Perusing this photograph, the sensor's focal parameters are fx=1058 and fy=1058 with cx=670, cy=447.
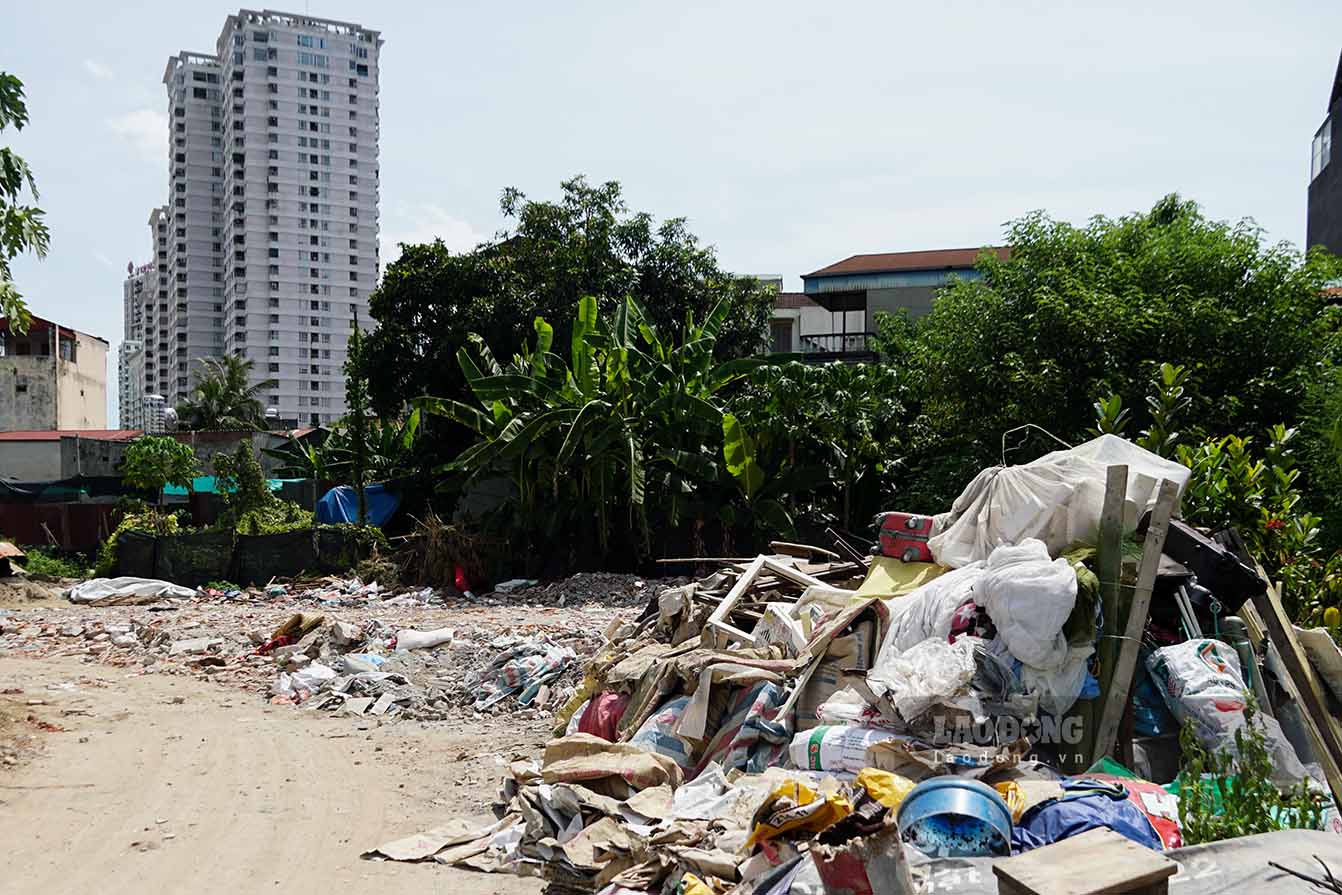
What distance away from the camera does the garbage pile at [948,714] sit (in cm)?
438

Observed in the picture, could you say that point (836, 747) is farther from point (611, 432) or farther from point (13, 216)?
point (611, 432)

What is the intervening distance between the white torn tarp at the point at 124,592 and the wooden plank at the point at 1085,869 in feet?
56.4

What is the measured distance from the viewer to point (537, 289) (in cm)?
2388

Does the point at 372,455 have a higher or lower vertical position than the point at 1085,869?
lower

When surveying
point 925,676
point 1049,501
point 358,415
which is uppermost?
point 358,415

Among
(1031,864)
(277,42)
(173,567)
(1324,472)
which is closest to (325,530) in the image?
(173,567)

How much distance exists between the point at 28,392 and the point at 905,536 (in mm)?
42024

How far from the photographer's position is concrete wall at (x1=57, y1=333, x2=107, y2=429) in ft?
138

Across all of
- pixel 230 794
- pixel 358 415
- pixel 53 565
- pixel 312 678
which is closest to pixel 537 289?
pixel 358 415

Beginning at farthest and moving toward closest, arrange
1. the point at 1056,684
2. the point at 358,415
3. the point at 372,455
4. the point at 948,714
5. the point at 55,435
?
the point at 55,435, the point at 372,455, the point at 358,415, the point at 1056,684, the point at 948,714

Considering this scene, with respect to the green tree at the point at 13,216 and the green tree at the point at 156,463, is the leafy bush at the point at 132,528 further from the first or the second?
the green tree at the point at 13,216

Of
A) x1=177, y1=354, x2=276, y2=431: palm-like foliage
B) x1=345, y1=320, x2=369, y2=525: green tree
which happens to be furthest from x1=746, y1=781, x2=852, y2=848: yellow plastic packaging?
x1=177, y1=354, x2=276, y2=431: palm-like foliage

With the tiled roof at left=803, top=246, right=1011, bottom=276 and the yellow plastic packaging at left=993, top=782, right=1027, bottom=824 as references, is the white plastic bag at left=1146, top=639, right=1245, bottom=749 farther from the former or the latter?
the tiled roof at left=803, top=246, right=1011, bottom=276

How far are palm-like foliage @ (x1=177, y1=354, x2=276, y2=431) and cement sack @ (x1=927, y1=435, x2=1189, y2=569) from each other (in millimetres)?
48195
